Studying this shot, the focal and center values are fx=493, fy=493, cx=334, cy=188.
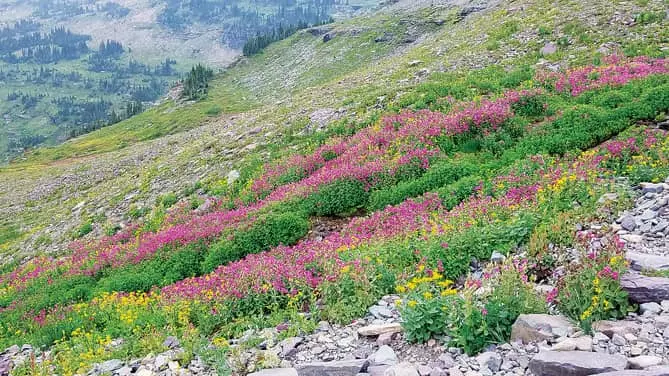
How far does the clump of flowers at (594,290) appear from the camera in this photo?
7.41 metres

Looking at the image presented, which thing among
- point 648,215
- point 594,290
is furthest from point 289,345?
point 648,215

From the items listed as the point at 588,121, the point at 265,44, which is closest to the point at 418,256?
the point at 588,121

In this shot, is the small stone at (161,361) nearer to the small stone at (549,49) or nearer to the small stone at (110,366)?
the small stone at (110,366)

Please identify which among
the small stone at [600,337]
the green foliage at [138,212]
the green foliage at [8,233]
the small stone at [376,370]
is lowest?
the green foliage at [8,233]

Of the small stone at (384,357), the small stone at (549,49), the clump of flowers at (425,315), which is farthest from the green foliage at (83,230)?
the small stone at (549,49)

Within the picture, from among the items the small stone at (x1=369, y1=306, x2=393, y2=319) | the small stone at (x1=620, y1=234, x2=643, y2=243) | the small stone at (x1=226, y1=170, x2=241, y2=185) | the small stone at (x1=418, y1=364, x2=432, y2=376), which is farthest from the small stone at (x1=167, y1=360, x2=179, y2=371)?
the small stone at (x1=226, y1=170, x2=241, y2=185)

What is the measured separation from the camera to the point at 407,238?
1217 centimetres

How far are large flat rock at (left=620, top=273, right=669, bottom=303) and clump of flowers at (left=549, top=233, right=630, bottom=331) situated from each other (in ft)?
0.47

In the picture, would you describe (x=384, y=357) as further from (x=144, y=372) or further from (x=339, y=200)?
(x=339, y=200)

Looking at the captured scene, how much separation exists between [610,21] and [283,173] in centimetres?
2211

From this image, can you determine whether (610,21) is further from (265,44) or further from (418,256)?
(265,44)

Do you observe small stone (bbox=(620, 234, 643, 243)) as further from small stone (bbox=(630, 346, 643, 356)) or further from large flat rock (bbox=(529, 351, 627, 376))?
large flat rock (bbox=(529, 351, 627, 376))

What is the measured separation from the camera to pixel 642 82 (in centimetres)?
1839

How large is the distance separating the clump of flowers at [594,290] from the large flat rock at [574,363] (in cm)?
83
